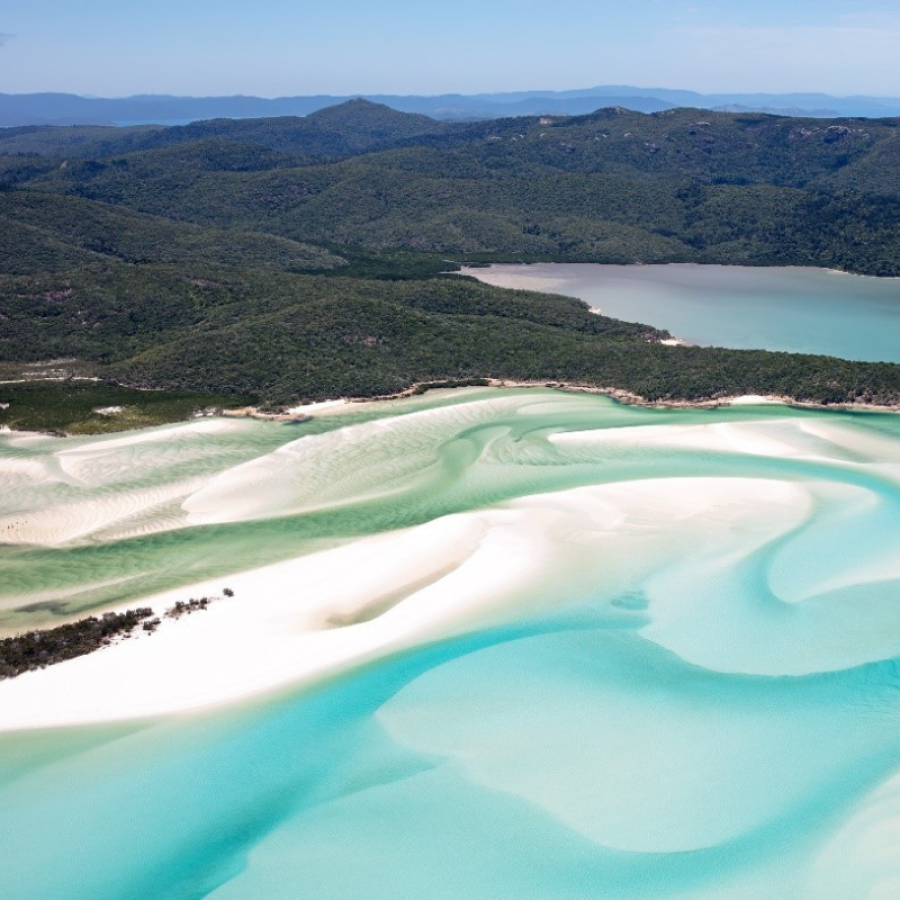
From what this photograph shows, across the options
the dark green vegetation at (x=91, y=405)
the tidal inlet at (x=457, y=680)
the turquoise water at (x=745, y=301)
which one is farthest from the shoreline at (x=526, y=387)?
the turquoise water at (x=745, y=301)

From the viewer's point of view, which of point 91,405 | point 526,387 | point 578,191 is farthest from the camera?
point 578,191

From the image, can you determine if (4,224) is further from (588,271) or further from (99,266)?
(588,271)

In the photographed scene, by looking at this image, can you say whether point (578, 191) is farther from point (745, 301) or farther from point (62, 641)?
point (62, 641)

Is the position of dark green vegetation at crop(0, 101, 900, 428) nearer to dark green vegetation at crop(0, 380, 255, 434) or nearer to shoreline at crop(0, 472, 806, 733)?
dark green vegetation at crop(0, 380, 255, 434)

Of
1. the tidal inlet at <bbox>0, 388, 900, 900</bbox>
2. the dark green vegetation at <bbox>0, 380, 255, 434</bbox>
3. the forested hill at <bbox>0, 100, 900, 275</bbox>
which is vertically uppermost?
the forested hill at <bbox>0, 100, 900, 275</bbox>

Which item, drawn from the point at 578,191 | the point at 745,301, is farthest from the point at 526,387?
the point at 578,191

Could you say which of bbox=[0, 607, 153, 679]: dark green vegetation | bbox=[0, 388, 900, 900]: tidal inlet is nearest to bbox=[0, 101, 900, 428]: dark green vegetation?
bbox=[0, 388, 900, 900]: tidal inlet
